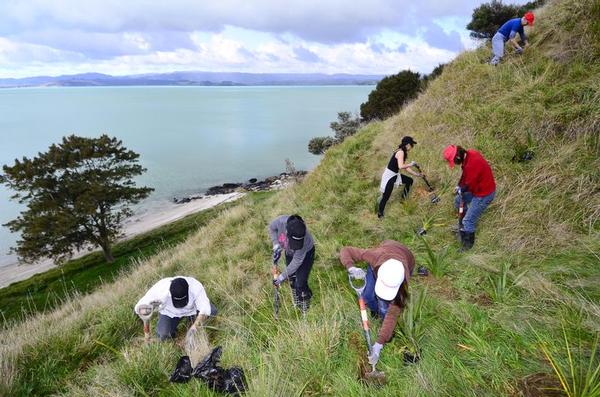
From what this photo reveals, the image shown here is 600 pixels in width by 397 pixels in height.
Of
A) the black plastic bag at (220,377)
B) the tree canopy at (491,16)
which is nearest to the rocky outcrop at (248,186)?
the tree canopy at (491,16)

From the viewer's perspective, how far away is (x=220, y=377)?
144 inches

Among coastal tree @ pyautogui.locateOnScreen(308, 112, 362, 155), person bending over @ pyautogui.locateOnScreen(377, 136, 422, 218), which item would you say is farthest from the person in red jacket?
coastal tree @ pyautogui.locateOnScreen(308, 112, 362, 155)

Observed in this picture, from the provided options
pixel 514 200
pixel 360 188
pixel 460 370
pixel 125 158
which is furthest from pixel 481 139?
pixel 125 158

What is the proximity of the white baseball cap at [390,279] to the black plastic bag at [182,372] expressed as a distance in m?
2.32

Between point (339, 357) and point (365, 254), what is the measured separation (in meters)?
1.25

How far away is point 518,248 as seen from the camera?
18.6 feet

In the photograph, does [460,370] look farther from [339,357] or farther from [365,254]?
[365,254]

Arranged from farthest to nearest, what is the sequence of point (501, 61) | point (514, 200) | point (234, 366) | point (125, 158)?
point (125, 158)
point (501, 61)
point (514, 200)
point (234, 366)

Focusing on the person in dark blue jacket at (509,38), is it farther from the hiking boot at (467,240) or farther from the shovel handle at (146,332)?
the shovel handle at (146,332)

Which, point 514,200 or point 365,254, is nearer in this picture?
point 365,254

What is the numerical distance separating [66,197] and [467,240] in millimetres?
26180

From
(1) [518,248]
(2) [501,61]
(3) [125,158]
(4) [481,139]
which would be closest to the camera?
(1) [518,248]

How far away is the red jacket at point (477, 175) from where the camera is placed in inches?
229

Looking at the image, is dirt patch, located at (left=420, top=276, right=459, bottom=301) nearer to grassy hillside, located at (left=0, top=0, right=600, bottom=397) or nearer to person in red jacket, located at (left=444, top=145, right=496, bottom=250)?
grassy hillside, located at (left=0, top=0, right=600, bottom=397)
